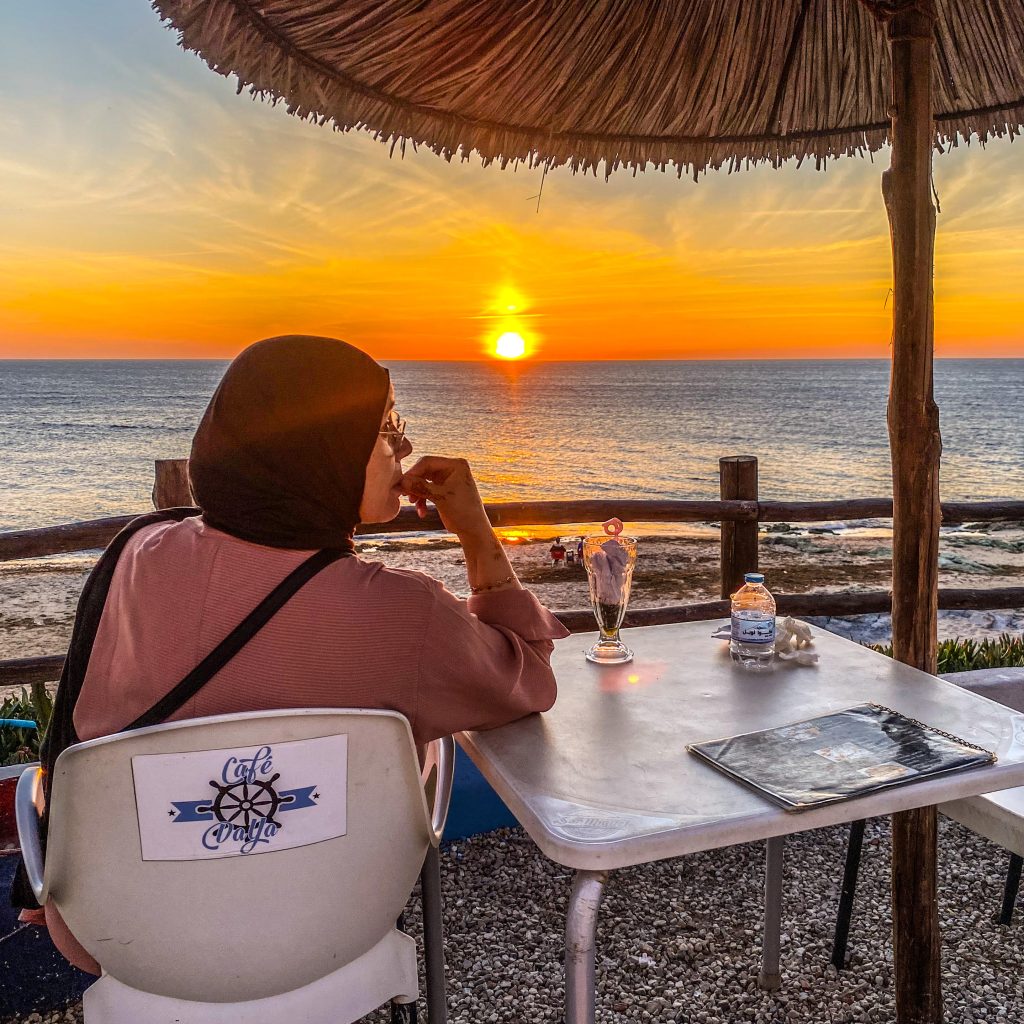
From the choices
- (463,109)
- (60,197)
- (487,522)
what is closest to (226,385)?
(487,522)

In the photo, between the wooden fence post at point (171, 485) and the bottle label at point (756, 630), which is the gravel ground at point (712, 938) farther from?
the wooden fence post at point (171, 485)

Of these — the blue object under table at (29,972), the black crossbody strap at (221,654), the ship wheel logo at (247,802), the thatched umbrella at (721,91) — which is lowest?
the blue object under table at (29,972)

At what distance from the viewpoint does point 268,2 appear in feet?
7.25

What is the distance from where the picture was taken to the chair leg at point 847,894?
2309 mm

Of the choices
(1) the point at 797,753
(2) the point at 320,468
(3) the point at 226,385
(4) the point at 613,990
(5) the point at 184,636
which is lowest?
(4) the point at 613,990

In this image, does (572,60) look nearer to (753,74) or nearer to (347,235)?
(753,74)

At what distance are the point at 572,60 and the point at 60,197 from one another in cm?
2981

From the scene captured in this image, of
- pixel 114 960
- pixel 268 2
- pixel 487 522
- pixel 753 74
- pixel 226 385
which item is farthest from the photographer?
pixel 753 74

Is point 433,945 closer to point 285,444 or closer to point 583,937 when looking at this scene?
point 583,937

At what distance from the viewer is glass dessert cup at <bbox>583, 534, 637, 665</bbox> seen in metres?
1.96

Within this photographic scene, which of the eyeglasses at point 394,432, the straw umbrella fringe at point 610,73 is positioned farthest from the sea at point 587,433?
the eyeglasses at point 394,432

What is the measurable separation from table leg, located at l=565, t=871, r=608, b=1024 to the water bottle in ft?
2.77

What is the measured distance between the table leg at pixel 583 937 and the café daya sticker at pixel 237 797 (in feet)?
1.10

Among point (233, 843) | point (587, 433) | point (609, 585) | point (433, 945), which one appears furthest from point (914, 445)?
point (587, 433)
